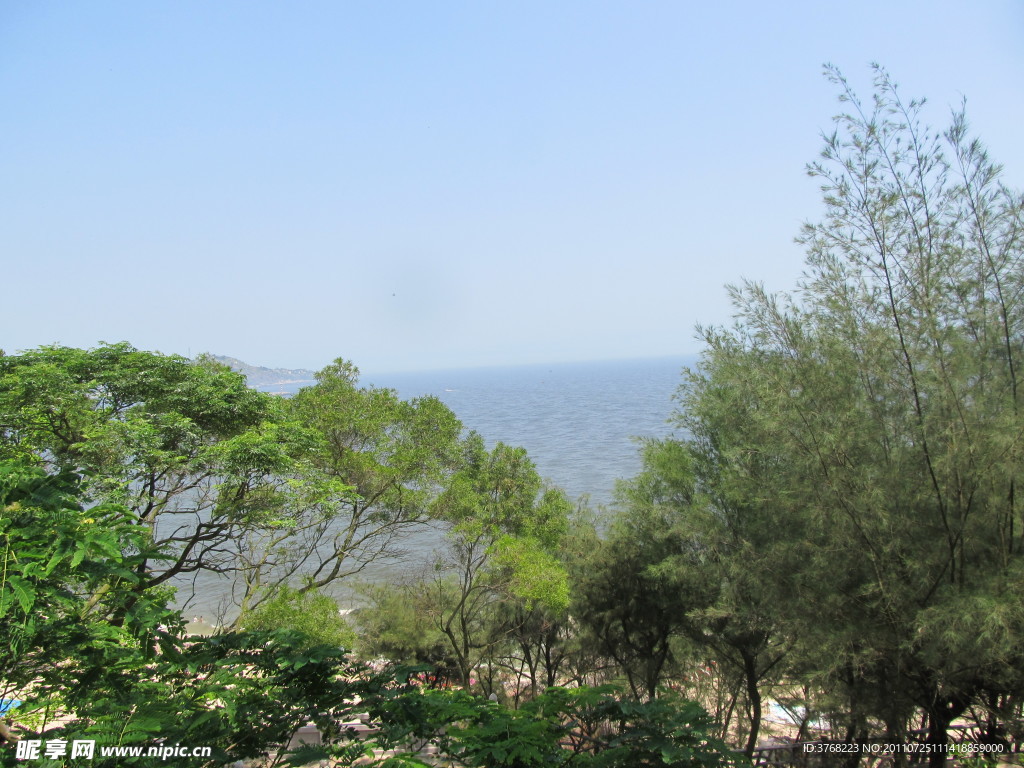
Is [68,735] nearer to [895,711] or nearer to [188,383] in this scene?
[188,383]

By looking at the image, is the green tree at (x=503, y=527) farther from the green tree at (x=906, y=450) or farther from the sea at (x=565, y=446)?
the green tree at (x=906, y=450)

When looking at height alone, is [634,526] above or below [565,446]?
above

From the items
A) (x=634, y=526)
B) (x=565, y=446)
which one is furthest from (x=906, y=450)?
(x=565, y=446)

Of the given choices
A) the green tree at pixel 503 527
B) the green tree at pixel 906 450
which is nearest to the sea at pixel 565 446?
the green tree at pixel 503 527

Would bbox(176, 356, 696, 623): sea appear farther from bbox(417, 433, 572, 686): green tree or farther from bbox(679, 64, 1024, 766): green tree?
bbox(679, 64, 1024, 766): green tree

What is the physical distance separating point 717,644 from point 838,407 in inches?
222

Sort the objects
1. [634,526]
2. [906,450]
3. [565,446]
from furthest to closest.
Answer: [565,446], [634,526], [906,450]

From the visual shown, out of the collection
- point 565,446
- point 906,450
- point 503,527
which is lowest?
point 565,446

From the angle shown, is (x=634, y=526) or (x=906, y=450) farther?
(x=634, y=526)

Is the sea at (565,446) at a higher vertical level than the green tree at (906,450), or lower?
lower

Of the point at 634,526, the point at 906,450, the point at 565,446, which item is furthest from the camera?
the point at 565,446

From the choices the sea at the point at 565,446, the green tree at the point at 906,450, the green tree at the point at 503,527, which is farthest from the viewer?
the sea at the point at 565,446

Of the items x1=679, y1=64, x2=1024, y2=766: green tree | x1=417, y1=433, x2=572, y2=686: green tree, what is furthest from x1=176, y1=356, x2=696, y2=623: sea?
x1=679, y1=64, x2=1024, y2=766: green tree

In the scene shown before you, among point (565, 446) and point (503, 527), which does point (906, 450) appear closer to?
point (503, 527)
